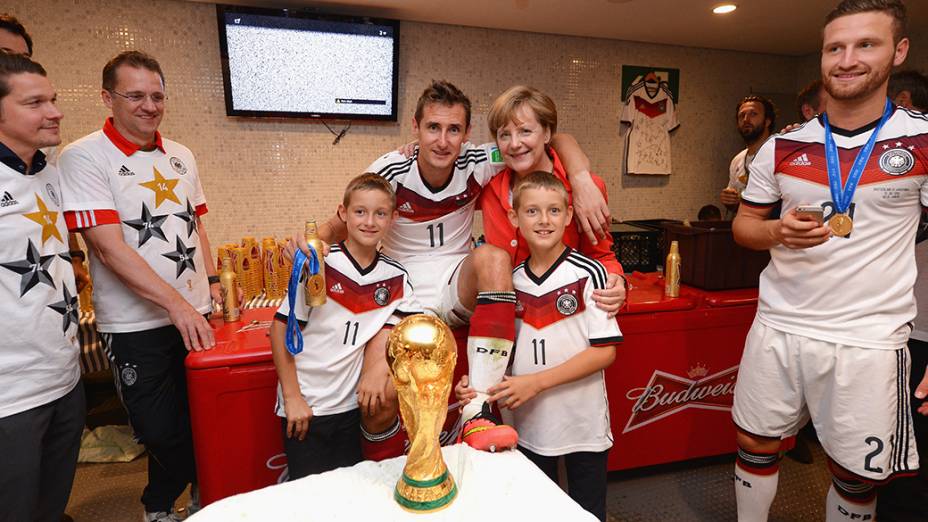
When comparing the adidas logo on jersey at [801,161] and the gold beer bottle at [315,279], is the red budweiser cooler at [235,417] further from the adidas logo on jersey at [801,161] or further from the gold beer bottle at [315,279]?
the adidas logo on jersey at [801,161]

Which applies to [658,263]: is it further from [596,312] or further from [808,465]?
[596,312]

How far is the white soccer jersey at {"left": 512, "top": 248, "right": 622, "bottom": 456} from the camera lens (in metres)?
1.65

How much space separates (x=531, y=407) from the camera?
1696mm

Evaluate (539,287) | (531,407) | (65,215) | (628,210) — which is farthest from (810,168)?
(628,210)

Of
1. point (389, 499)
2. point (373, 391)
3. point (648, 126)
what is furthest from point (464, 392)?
point (648, 126)

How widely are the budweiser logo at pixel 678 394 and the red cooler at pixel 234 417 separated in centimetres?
147

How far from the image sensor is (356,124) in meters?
3.88

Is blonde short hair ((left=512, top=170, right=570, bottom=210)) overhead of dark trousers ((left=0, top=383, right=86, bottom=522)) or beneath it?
overhead

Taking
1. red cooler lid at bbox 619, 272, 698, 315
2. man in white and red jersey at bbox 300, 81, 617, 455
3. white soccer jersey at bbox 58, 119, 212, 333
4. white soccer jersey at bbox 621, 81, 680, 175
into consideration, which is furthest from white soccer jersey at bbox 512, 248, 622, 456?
white soccer jersey at bbox 621, 81, 680, 175

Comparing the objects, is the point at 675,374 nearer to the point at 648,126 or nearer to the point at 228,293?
the point at 228,293

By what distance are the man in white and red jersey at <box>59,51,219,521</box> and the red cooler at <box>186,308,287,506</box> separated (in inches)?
3.9

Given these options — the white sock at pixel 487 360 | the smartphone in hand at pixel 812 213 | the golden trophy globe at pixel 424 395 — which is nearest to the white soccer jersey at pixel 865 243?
the smartphone in hand at pixel 812 213

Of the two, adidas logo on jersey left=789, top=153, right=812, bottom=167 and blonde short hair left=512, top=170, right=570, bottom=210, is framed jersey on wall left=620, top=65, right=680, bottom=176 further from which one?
blonde short hair left=512, top=170, right=570, bottom=210

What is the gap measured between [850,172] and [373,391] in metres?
1.54
